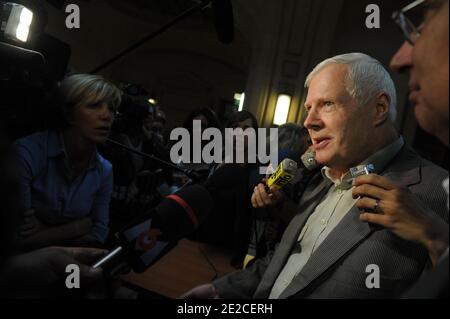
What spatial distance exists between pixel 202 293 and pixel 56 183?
96cm

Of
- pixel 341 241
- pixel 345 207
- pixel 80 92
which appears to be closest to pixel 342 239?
pixel 341 241

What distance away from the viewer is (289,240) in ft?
3.91

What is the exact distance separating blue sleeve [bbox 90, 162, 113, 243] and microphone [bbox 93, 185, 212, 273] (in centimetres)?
100

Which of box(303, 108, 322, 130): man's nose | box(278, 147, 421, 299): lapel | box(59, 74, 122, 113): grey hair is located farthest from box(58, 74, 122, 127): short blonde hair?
box(278, 147, 421, 299): lapel

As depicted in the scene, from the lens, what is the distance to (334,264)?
37.3 inches

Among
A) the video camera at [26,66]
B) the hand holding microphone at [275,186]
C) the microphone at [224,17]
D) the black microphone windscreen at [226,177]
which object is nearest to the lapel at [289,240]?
the hand holding microphone at [275,186]

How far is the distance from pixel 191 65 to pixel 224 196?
10779 mm

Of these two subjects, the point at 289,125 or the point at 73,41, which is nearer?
the point at 289,125

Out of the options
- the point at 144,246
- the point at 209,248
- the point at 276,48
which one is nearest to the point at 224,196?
the point at 209,248

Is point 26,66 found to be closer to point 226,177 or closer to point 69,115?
point 69,115

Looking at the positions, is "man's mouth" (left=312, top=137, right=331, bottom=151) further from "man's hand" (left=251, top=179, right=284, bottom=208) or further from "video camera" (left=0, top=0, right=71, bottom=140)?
"video camera" (left=0, top=0, right=71, bottom=140)

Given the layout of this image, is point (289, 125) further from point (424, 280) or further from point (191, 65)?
point (191, 65)

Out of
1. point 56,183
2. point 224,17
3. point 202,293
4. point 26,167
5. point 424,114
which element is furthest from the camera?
point 224,17

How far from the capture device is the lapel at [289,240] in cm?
115
